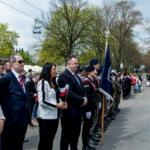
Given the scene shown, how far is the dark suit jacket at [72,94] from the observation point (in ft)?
25.4

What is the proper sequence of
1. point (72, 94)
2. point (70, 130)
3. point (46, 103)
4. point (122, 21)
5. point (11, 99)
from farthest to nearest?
point (122, 21) < point (70, 130) < point (72, 94) < point (46, 103) < point (11, 99)

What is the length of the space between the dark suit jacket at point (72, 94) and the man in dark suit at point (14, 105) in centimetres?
121

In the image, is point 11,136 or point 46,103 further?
point 46,103

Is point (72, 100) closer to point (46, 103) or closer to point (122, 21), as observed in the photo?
point (46, 103)

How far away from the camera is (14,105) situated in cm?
650

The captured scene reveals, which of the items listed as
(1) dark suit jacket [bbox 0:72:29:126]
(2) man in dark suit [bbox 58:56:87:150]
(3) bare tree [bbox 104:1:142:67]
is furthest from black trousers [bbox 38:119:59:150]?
(3) bare tree [bbox 104:1:142:67]

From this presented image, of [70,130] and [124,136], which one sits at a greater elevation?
[70,130]

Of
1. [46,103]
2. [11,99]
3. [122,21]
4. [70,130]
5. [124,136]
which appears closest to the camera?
[11,99]

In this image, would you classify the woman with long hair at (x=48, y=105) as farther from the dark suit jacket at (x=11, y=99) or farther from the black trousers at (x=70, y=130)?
the dark suit jacket at (x=11, y=99)

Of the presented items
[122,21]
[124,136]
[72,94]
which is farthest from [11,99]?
[122,21]

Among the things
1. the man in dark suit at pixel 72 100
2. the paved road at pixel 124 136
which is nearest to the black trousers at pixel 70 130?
the man in dark suit at pixel 72 100

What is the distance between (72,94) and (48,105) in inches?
24.5

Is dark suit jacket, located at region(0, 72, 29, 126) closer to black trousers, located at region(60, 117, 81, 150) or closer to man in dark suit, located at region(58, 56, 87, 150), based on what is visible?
man in dark suit, located at region(58, 56, 87, 150)

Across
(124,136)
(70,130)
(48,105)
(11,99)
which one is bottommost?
(124,136)
